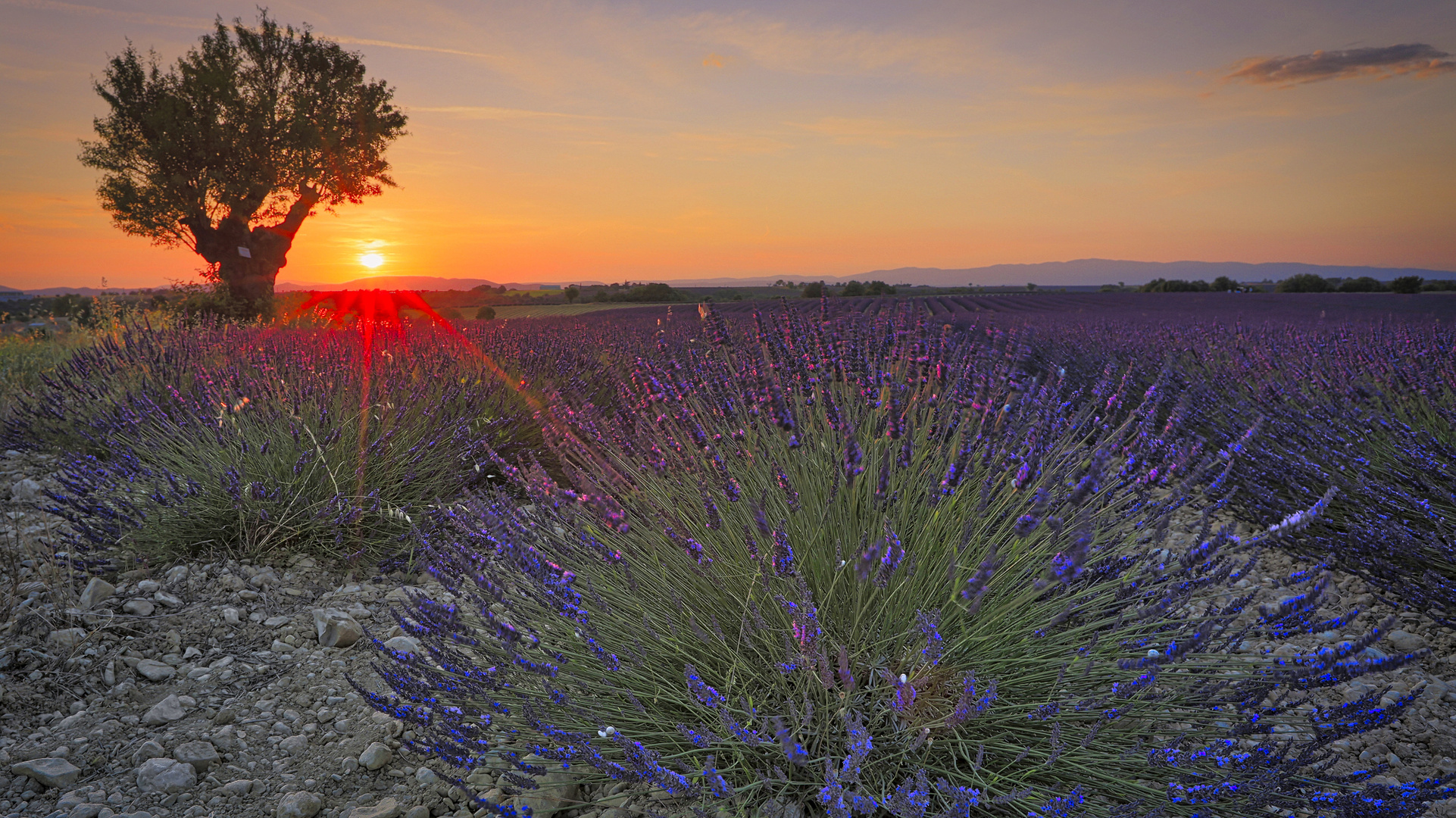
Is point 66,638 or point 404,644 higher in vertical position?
point 66,638

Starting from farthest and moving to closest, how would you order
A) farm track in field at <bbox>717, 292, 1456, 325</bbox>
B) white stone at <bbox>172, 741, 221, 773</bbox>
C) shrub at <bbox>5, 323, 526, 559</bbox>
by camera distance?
1. farm track in field at <bbox>717, 292, 1456, 325</bbox>
2. shrub at <bbox>5, 323, 526, 559</bbox>
3. white stone at <bbox>172, 741, 221, 773</bbox>

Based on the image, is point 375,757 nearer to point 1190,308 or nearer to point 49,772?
point 49,772

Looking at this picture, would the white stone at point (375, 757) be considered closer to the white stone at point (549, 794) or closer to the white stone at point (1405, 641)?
the white stone at point (549, 794)

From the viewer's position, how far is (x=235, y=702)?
→ 2195mm

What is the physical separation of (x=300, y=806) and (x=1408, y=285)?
24.6 m

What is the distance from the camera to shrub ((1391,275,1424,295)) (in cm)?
1753

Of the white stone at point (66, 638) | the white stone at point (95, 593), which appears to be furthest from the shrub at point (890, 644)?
the white stone at point (95, 593)

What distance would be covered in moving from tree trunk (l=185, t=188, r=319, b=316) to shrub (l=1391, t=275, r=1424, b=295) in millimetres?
27325

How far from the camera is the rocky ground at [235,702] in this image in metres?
1.74

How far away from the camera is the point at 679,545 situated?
191 cm

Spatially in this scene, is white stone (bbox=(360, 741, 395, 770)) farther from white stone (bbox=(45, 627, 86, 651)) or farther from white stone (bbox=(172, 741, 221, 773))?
white stone (bbox=(45, 627, 86, 651))

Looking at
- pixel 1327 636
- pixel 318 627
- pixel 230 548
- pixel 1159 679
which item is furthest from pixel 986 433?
pixel 230 548

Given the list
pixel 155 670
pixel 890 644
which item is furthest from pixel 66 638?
pixel 890 644

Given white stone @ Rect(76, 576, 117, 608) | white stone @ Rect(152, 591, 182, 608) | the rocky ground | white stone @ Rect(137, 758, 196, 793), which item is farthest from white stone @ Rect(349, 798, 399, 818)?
white stone @ Rect(76, 576, 117, 608)
